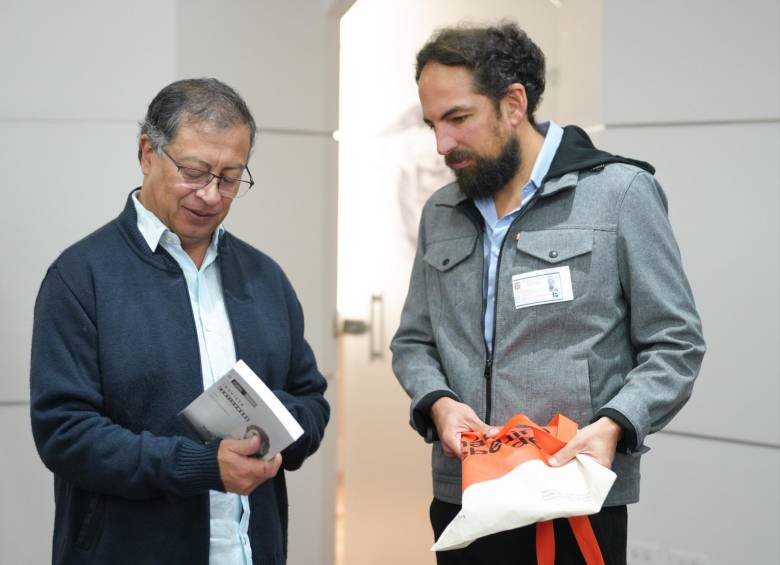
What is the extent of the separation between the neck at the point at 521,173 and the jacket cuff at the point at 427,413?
1.41ft

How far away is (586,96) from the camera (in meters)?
3.19

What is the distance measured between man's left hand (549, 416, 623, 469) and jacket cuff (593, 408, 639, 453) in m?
0.01

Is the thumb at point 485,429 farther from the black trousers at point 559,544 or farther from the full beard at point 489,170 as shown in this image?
the full beard at point 489,170

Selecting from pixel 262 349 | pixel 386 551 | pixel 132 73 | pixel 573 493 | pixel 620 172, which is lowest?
pixel 386 551

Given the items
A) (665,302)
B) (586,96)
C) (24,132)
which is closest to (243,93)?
(24,132)

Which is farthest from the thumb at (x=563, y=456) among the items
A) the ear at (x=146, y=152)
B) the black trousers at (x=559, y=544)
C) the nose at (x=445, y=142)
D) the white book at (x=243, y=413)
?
the ear at (x=146, y=152)

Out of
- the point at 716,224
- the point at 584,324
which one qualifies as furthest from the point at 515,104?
the point at 716,224

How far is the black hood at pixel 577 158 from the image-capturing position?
188 cm

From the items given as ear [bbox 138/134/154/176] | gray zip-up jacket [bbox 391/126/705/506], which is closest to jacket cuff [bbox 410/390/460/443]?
gray zip-up jacket [bbox 391/126/705/506]

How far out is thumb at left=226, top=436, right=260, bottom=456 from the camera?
161 centimetres

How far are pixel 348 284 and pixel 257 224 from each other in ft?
4.00

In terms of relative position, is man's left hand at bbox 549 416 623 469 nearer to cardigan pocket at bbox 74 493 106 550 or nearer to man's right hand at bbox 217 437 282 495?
man's right hand at bbox 217 437 282 495

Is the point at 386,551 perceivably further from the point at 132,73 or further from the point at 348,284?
the point at 132,73

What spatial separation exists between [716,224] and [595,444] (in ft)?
4.89
